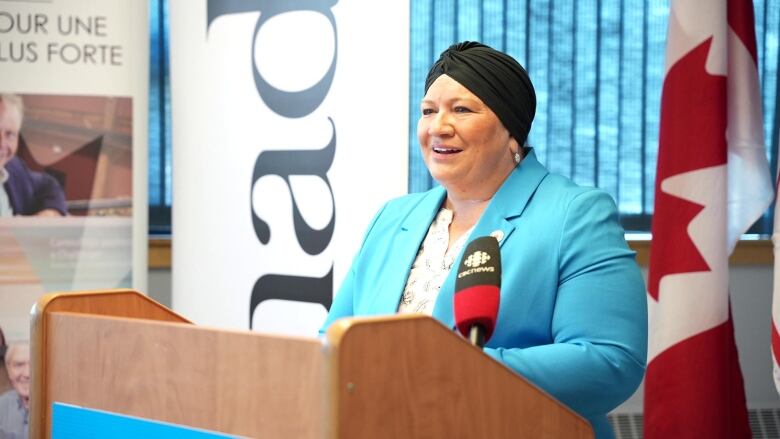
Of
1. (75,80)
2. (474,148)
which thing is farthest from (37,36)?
(474,148)

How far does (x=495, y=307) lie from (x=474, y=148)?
0.66 m

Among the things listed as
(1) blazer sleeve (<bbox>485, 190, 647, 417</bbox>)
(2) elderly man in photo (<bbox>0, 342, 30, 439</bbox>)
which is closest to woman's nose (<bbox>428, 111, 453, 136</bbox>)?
(1) blazer sleeve (<bbox>485, 190, 647, 417</bbox>)

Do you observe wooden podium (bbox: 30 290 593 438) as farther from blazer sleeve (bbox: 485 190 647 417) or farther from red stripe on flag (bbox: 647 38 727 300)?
red stripe on flag (bbox: 647 38 727 300)

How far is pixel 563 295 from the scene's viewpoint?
1813 mm

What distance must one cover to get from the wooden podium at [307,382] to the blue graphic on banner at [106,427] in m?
0.01

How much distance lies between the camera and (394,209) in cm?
223

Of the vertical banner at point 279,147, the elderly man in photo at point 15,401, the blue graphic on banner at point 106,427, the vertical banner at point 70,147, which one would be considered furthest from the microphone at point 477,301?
the elderly man in photo at point 15,401

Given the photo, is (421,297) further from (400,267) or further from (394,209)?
(394,209)

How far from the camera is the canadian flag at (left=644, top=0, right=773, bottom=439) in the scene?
3209 mm

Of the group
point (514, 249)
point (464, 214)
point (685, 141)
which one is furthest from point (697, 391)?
point (514, 249)

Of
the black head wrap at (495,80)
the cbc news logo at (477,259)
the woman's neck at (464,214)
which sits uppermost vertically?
the black head wrap at (495,80)

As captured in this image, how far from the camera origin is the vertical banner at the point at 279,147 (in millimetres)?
2838

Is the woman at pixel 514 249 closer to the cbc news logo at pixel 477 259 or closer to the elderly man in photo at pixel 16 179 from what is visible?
the cbc news logo at pixel 477 259

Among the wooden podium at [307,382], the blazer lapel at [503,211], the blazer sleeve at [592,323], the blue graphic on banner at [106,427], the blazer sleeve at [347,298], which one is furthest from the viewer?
the blazer sleeve at [347,298]
